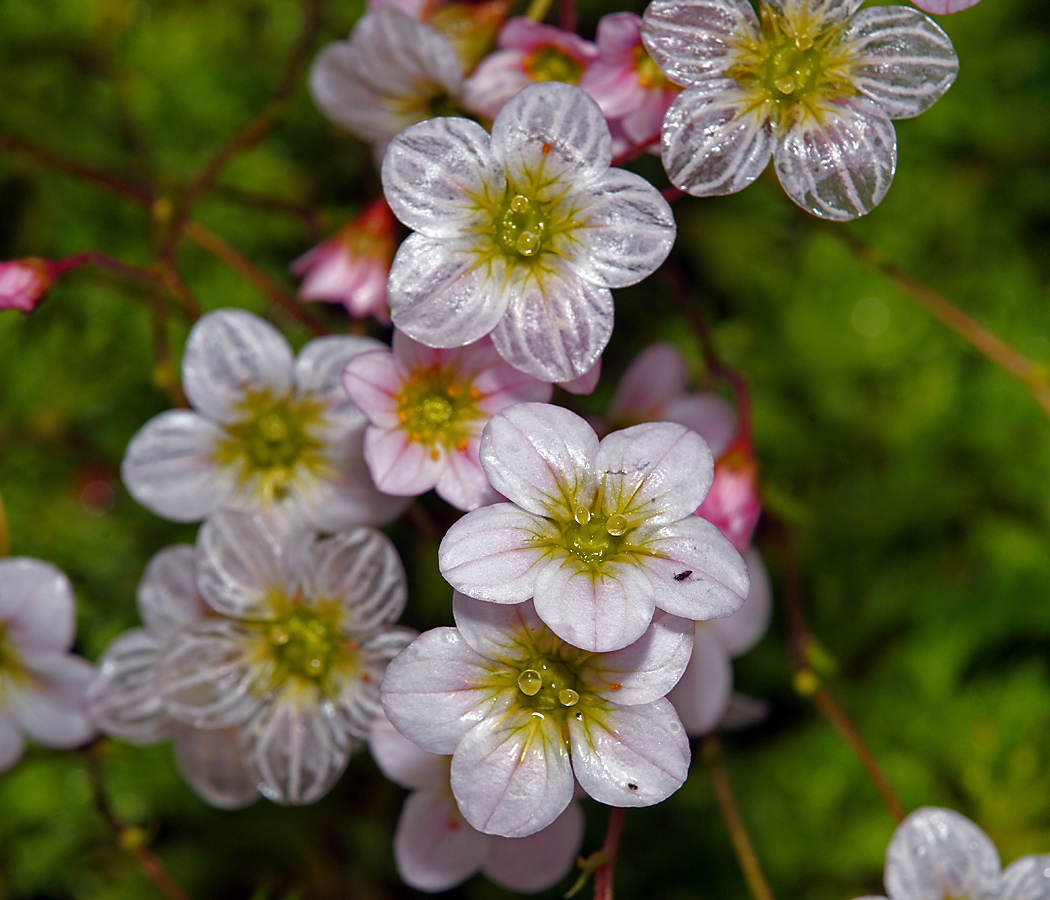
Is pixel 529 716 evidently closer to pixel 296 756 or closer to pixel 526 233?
pixel 296 756

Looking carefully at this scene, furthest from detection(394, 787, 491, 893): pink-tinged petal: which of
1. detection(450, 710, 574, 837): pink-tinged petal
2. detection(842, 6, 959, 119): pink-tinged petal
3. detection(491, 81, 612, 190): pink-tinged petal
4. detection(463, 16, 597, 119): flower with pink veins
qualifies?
detection(842, 6, 959, 119): pink-tinged petal

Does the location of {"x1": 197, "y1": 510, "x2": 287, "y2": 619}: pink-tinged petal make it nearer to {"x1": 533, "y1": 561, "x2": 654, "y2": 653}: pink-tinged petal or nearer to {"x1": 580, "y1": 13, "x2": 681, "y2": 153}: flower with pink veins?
{"x1": 533, "y1": 561, "x2": 654, "y2": 653}: pink-tinged petal

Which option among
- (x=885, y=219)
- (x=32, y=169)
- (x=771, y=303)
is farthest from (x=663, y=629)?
(x=32, y=169)

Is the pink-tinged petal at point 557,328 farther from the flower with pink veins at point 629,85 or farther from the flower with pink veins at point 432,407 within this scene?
the flower with pink veins at point 629,85

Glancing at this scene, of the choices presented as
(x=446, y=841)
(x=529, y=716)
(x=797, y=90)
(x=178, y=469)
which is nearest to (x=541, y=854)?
(x=446, y=841)

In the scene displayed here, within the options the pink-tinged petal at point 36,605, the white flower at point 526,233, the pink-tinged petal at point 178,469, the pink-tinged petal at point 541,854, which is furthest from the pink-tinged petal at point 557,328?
the pink-tinged petal at point 36,605

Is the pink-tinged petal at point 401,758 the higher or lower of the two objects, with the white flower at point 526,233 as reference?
lower

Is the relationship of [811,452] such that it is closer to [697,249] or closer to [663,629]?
[697,249]
